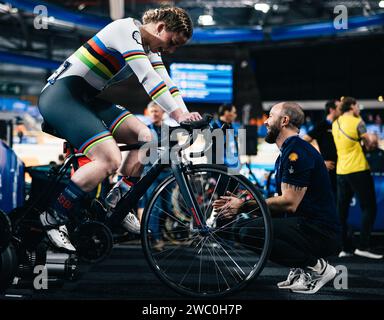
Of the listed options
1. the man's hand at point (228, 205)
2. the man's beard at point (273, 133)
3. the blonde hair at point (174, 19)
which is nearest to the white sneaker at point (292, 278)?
the man's hand at point (228, 205)

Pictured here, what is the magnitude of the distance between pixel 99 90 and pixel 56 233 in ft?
2.81

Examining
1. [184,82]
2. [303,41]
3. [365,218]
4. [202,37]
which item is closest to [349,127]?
[365,218]

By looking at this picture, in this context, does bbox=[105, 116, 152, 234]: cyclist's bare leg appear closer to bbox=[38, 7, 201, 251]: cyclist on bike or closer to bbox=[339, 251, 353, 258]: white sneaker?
bbox=[38, 7, 201, 251]: cyclist on bike

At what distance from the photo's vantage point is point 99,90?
129 inches

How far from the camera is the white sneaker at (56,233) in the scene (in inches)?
124

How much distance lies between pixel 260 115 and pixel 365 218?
11.1 metres

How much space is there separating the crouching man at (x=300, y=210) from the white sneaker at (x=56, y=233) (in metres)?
0.99

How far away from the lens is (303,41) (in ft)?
51.1

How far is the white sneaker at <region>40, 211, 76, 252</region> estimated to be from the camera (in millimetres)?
3152

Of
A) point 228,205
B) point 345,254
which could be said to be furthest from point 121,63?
point 345,254

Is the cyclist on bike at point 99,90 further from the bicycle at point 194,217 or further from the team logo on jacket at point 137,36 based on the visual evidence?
the bicycle at point 194,217

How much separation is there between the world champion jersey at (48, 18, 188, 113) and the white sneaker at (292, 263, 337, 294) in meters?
1.40

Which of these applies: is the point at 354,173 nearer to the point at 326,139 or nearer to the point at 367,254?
the point at 326,139

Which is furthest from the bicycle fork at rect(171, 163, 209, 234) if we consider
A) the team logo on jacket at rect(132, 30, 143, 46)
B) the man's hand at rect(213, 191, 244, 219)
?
the team logo on jacket at rect(132, 30, 143, 46)
